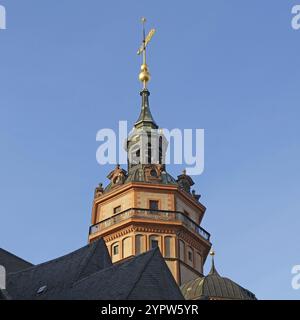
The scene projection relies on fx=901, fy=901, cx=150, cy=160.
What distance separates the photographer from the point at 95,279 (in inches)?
1357

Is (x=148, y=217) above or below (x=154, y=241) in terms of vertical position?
above

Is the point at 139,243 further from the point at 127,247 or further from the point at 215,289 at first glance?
the point at 215,289

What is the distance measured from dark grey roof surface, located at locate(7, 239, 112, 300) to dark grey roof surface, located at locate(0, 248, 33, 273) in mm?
4982

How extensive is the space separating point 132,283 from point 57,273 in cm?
629

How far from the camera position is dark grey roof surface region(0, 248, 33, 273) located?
45.3m

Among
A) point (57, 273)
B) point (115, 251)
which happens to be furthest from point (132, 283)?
point (115, 251)

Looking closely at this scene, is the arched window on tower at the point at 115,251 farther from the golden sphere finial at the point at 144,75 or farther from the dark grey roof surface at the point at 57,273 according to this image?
the dark grey roof surface at the point at 57,273

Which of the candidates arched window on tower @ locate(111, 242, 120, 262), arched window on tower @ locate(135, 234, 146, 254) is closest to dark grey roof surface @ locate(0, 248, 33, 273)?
arched window on tower @ locate(135, 234, 146, 254)

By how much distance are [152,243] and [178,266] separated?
2.79 metres

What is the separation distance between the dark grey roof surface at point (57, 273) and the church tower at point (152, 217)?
32123 millimetres

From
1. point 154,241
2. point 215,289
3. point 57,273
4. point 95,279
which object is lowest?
point 95,279
